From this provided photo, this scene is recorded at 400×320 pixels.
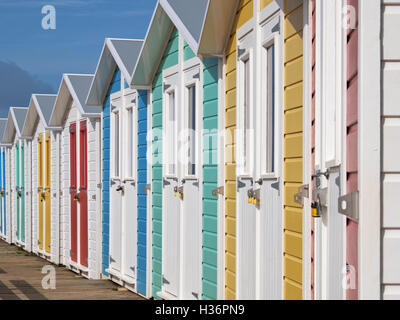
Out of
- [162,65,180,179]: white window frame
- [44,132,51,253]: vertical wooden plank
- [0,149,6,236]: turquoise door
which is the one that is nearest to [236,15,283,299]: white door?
[162,65,180,179]: white window frame

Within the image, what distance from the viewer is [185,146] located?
29.8ft

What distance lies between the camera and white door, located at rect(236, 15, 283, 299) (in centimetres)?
605

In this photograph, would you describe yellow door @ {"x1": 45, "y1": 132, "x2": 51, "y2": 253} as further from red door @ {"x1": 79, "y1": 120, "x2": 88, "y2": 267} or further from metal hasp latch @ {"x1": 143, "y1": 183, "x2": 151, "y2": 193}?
metal hasp latch @ {"x1": 143, "y1": 183, "x2": 151, "y2": 193}

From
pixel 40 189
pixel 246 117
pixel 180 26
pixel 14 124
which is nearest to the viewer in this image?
pixel 246 117

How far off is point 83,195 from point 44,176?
3.99 meters

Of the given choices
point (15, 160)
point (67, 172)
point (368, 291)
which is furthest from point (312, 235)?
point (15, 160)

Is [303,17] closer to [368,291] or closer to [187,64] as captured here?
[368,291]

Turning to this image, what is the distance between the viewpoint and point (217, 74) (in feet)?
26.4

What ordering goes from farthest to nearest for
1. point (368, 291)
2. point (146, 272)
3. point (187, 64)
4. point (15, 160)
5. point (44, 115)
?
1. point (15, 160)
2. point (44, 115)
3. point (146, 272)
4. point (187, 64)
5. point (368, 291)

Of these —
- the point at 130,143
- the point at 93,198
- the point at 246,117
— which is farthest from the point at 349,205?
the point at 93,198

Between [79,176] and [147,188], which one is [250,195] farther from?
[79,176]

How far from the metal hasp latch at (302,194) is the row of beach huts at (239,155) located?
0.6 inches

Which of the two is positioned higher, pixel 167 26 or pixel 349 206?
pixel 167 26

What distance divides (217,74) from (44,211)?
11073 millimetres
